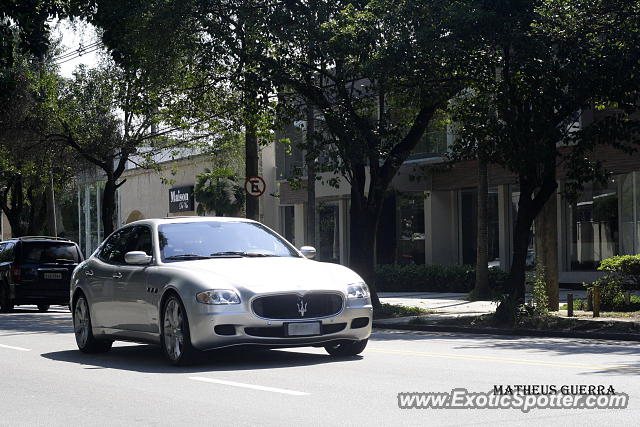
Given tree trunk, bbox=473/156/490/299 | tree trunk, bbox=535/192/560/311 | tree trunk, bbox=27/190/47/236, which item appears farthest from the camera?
tree trunk, bbox=27/190/47/236

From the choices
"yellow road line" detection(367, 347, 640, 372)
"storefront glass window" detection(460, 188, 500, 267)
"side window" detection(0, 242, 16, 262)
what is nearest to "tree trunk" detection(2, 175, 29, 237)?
"side window" detection(0, 242, 16, 262)

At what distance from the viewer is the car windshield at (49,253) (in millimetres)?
27688

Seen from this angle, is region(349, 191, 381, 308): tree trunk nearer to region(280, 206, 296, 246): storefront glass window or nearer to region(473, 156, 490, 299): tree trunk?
region(473, 156, 490, 299): tree trunk

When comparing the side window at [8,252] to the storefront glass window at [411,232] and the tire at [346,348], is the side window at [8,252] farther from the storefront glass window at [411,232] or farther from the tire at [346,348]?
the tire at [346,348]

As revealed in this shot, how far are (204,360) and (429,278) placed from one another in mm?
22376

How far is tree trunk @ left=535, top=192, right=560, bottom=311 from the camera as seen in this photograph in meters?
21.5

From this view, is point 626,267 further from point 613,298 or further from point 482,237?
point 482,237

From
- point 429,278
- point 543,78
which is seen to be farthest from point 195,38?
point 429,278

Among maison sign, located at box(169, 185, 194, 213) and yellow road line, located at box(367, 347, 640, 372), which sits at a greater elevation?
maison sign, located at box(169, 185, 194, 213)

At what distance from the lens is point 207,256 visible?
42.4 ft

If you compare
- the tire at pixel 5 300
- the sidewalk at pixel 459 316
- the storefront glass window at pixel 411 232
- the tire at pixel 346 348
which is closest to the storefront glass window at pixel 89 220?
the storefront glass window at pixel 411 232

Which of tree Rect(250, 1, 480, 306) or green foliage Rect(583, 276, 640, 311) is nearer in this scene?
tree Rect(250, 1, 480, 306)

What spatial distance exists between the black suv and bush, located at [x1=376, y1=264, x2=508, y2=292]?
11.3 meters

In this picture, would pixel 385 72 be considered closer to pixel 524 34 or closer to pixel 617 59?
pixel 524 34
